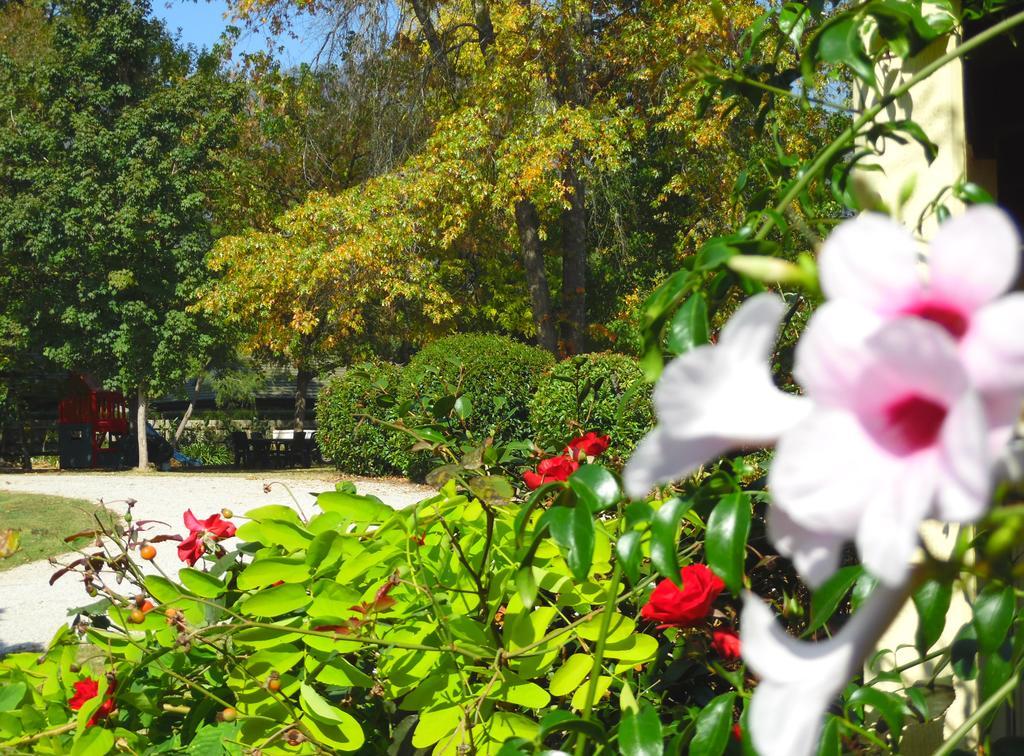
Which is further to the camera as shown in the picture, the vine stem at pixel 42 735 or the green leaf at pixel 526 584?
the vine stem at pixel 42 735

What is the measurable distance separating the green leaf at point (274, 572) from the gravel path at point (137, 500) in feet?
11.2

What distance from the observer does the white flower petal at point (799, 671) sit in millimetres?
340

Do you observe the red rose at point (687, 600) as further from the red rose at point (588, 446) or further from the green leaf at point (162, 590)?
the green leaf at point (162, 590)

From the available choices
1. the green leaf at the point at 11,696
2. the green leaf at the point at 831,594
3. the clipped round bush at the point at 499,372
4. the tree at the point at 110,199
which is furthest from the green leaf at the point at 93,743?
the tree at the point at 110,199

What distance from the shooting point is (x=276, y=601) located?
1.58 m

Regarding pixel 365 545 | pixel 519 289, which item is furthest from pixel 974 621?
pixel 519 289

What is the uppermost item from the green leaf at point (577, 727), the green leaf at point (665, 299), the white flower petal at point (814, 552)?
the green leaf at point (665, 299)

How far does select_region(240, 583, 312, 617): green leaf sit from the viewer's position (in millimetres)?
1564

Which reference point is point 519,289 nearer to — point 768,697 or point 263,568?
point 263,568

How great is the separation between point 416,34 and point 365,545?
1732cm

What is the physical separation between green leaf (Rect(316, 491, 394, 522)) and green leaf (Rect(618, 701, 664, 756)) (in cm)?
94

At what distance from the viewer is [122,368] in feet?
66.1

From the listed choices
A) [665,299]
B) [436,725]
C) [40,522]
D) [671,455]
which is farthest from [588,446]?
[40,522]

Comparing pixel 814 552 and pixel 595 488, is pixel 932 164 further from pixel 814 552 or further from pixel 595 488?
pixel 814 552
